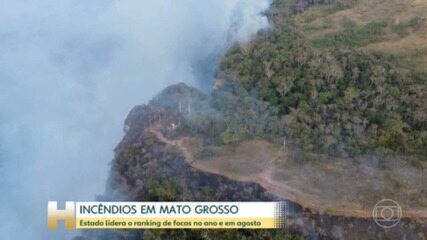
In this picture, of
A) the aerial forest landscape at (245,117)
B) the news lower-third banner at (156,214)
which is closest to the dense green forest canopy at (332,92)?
the aerial forest landscape at (245,117)

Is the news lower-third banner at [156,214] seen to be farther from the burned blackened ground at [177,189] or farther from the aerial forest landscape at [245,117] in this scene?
the aerial forest landscape at [245,117]

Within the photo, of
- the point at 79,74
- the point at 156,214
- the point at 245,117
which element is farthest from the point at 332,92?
the point at 79,74

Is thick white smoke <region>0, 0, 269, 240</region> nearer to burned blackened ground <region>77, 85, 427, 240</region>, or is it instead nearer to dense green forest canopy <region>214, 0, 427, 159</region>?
dense green forest canopy <region>214, 0, 427, 159</region>

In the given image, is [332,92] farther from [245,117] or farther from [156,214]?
[156,214]

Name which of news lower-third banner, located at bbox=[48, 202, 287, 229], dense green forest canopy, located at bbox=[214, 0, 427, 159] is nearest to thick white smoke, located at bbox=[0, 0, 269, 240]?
dense green forest canopy, located at bbox=[214, 0, 427, 159]

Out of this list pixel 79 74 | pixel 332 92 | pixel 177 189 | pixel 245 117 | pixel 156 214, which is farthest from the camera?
pixel 79 74

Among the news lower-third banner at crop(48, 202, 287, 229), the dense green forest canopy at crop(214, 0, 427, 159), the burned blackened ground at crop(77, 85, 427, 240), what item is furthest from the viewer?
the dense green forest canopy at crop(214, 0, 427, 159)
